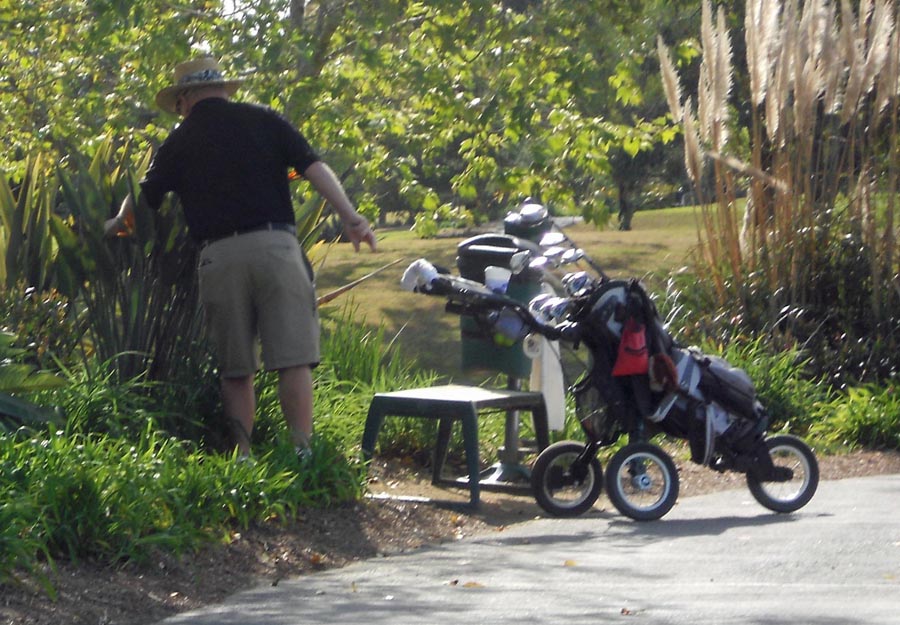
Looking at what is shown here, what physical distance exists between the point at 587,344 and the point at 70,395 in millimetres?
2476

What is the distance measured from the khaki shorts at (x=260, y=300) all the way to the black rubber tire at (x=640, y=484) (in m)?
1.51

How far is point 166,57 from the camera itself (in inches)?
371

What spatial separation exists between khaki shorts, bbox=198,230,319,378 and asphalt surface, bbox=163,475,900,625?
118 cm

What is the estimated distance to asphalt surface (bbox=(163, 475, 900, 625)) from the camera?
4.91m

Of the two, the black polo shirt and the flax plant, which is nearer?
the black polo shirt

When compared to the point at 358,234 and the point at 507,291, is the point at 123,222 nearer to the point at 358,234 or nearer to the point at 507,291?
the point at 358,234

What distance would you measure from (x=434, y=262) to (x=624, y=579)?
14056 millimetres

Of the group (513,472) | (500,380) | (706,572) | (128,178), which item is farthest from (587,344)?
(500,380)

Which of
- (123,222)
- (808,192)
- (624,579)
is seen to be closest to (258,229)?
(123,222)

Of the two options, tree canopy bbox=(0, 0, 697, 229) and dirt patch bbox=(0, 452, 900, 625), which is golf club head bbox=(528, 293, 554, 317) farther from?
tree canopy bbox=(0, 0, 697, 229)

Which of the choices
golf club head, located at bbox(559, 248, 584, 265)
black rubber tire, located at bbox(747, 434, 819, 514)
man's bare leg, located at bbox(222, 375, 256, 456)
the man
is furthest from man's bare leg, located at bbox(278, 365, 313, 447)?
black rubber tire, located at bbox(747, 434, 819, 514)

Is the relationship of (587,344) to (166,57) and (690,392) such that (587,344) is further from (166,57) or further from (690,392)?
(166,57)

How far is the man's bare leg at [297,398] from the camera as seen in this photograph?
6.79m

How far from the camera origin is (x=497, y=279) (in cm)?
759
